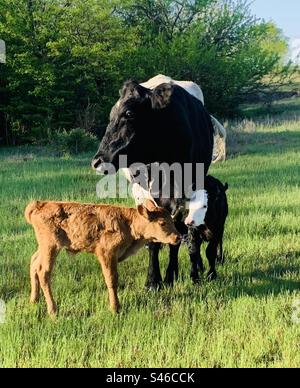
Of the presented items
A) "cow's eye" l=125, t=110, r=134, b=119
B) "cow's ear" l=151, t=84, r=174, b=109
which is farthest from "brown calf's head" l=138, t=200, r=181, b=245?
"cow's ear" l=151, t=84, r=174, b=109

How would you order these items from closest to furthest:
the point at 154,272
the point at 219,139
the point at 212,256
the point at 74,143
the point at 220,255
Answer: the point at 154,272 → the point at 212,256 → the point at 220,255 → the point at 219,139 → the point at 74,143

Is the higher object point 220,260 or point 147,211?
point 147,211

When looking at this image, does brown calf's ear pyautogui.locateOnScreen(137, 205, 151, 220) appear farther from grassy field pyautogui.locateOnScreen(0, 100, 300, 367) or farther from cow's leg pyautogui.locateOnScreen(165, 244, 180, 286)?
cow's leg pyautogui.locateOnScreen(165, 244, 180, 286)

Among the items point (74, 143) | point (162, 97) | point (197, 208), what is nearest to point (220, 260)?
point (197, 208)

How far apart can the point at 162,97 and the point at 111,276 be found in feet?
4.80

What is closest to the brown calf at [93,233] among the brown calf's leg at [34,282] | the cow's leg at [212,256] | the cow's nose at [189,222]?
the brown calf's leg at [34,282]

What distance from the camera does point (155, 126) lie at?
180 inches

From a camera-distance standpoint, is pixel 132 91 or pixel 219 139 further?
pixel 219 139

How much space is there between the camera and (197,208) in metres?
4.93

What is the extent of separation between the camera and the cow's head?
4.29 meters

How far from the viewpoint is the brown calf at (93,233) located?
4281mm

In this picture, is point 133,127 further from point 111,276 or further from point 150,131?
point 111,276

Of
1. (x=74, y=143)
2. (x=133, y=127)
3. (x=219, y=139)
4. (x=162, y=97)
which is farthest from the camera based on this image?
(x=74, y=143)
